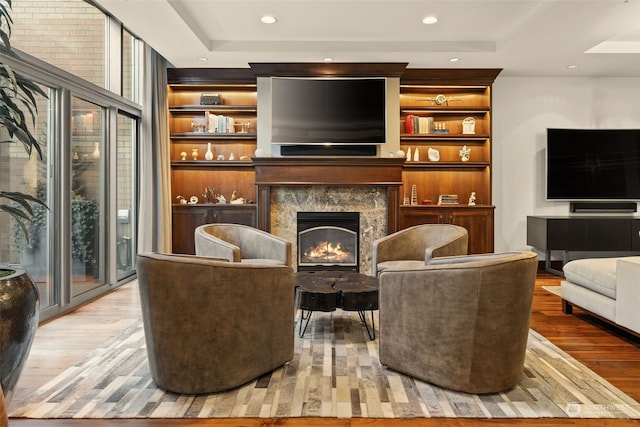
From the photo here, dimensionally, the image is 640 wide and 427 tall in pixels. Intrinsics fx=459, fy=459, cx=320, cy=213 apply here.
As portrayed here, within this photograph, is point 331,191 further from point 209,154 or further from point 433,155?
point 209,154

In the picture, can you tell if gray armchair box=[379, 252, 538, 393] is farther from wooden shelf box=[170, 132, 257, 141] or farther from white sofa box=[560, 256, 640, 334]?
wooden shelf box=[170, 132, 257, 141]

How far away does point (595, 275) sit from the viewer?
350 centimetres

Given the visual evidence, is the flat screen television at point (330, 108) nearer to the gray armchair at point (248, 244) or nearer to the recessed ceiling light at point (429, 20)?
the recessed ceiling light at point (429, 20)

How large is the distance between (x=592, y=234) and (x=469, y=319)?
4.34 m

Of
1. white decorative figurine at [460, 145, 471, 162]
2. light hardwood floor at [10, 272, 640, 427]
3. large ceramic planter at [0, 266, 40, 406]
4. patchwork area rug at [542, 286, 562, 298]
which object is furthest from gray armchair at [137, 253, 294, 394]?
white decorative figurine at [460, 145, 471, 162]

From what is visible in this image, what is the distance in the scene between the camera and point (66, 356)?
9.48 feet

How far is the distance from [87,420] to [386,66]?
4.87 meters

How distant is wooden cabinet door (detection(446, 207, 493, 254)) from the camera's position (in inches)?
232

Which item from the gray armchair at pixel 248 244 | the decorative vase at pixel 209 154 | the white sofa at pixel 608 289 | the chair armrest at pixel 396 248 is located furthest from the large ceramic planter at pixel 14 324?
the decorative vase at pixel 209 154

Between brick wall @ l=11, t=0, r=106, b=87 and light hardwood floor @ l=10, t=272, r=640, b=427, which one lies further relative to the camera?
brick wall @ l=11, t=0, r=106, b=87

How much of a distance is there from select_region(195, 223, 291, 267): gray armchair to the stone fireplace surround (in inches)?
50.3

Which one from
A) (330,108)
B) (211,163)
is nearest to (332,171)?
(330,108)

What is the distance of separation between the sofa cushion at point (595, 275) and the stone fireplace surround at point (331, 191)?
2.21 m

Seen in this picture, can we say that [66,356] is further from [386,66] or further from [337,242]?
[386,66]
